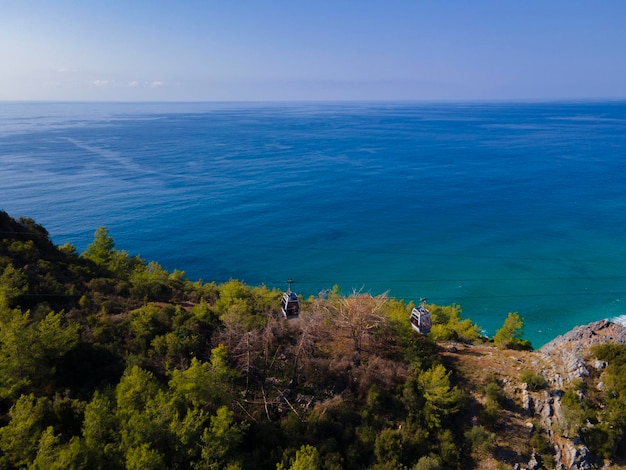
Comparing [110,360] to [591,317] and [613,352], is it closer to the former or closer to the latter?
[613,352]

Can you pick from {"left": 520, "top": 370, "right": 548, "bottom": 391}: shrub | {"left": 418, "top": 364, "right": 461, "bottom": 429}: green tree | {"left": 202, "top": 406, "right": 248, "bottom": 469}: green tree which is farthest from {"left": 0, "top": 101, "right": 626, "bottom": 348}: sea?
{"left": 202, "top": 406, "right": 248, "bottom": 469}: green tree

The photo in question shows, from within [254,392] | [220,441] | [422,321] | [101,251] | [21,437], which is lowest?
[254,392]

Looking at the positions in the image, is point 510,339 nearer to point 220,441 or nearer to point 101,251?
point 220,441

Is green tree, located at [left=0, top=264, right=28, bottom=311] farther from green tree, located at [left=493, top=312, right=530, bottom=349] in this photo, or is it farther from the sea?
green tree, located at [left=493, top=312, right=530, bottom=349]

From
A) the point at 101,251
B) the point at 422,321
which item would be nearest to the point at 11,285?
the point at 101,251

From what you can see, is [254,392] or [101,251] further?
[101,251]

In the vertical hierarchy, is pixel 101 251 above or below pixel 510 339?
above
